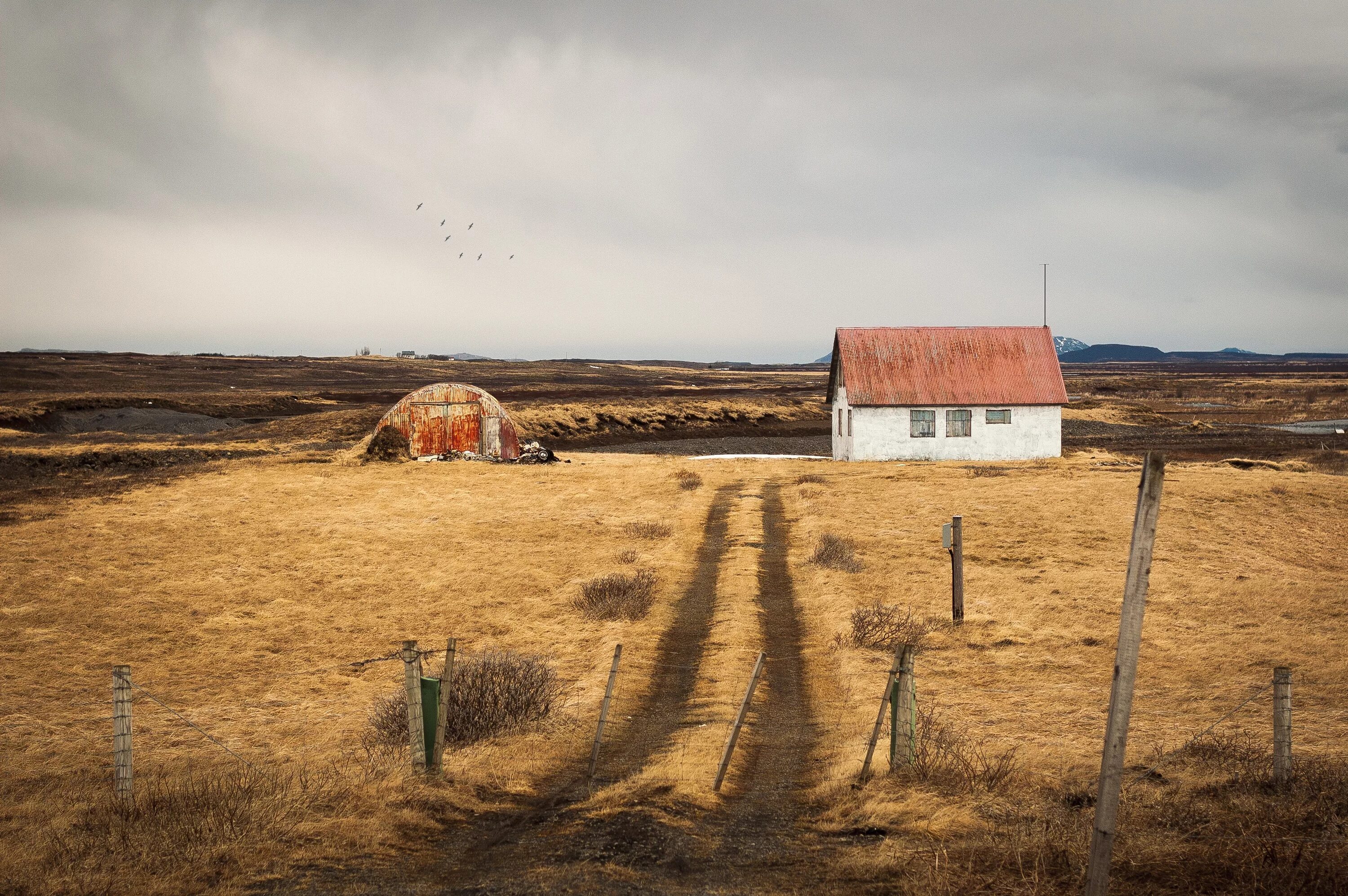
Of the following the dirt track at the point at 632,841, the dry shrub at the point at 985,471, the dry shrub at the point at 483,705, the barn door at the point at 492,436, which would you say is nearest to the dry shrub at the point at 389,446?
the barn door at the point at 492,436

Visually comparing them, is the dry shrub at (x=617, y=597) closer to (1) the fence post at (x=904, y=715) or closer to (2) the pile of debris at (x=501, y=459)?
(1) the fence post at (x=904, y=715)

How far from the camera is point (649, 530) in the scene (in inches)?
1113

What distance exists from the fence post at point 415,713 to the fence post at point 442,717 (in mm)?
108

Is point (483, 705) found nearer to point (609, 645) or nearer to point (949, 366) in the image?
point (609, 645)

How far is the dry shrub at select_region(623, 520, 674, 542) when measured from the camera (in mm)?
27828

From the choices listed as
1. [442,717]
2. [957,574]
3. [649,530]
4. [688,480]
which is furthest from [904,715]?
[688,480]

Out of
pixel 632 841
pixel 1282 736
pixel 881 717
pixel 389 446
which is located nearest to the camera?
pixel 632 841

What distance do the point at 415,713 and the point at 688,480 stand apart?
93.1ft

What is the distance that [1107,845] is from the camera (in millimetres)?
6719

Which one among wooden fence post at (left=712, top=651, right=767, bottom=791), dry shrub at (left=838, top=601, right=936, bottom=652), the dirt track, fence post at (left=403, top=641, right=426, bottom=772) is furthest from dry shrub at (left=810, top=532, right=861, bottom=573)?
fence post at (left=403, top=641, right=426, bottom=772)

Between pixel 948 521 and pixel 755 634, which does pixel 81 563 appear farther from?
pixel 948 521

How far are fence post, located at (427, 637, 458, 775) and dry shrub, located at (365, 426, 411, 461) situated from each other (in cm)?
3353

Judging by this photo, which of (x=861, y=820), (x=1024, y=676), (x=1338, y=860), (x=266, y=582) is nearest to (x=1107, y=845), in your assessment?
(x=1338, y=860)

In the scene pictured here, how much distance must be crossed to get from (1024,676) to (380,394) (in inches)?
3535
